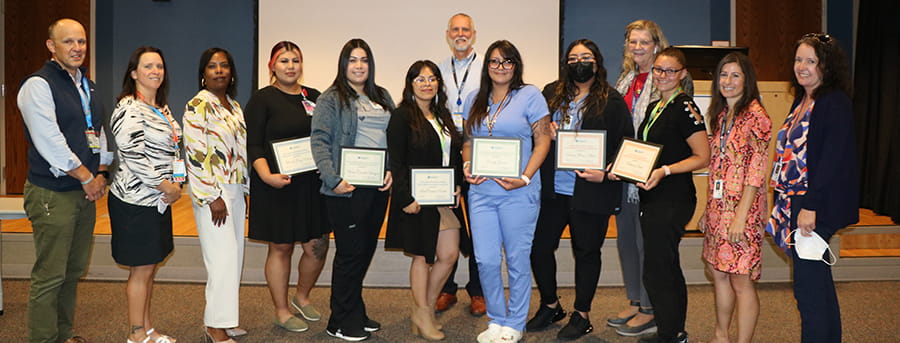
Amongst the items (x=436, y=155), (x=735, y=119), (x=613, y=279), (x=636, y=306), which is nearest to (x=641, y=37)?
(x=735, y=119)

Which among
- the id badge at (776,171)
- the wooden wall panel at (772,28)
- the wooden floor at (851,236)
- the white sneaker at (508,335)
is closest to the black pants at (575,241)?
the white sneaker at (508,335)

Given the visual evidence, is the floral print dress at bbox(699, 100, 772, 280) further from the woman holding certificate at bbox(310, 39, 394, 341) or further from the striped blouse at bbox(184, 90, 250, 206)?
the striped blouse at bbox(184, 90, 250, 206)

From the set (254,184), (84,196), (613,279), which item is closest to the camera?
(84,196)

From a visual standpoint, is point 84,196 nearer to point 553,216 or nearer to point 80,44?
point 80,44

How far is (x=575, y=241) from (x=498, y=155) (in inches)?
26.7

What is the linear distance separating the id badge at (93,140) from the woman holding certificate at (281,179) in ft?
2.26

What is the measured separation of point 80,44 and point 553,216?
7.83ft

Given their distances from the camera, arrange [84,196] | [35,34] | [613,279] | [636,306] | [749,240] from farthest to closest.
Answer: [35,34], [613,279], [636,306], [84,196], [749,240]

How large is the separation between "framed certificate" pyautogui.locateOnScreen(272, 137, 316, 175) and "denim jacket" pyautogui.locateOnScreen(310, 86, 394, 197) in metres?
0.10

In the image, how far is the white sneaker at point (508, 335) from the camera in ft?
10.6

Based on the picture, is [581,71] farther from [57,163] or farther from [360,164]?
[57,163]

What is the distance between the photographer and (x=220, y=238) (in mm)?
3146

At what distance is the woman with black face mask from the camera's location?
3.16 meters

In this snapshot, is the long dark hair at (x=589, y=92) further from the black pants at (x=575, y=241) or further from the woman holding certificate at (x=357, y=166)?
the woman holding certificate at (x=357, y=166)
